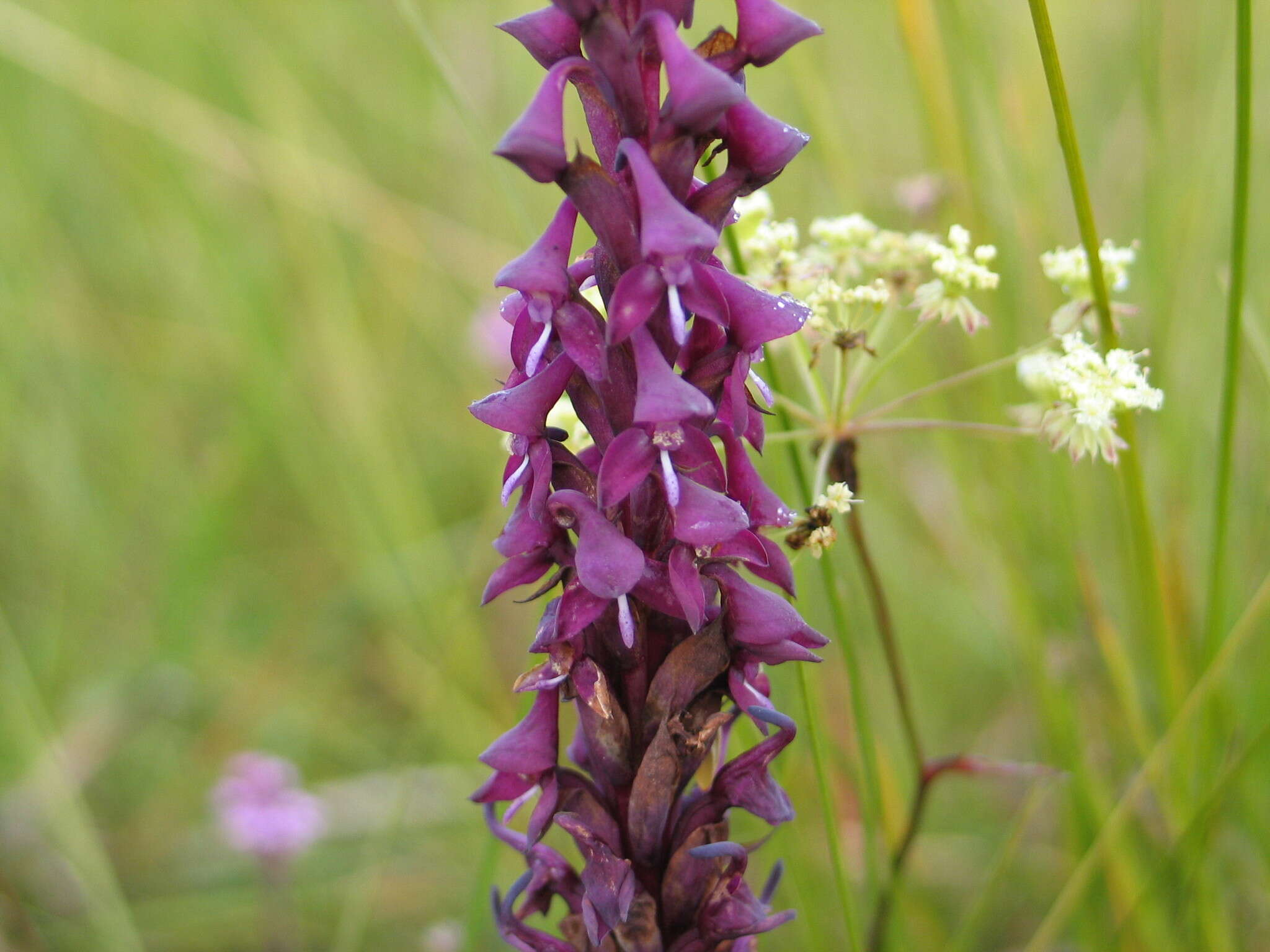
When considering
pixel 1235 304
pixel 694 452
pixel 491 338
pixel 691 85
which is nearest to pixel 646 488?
pixel 694 452

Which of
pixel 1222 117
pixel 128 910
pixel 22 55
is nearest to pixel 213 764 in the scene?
pixel 128 910

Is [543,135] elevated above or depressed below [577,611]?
above

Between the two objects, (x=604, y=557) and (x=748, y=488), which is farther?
(x=748, y=488)

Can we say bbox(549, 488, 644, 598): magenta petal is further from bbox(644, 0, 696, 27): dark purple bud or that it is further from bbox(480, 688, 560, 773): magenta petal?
bbox(644, 0, 696, 27): dark purple bud

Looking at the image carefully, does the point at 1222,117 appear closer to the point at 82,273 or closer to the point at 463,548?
the point at 463,548

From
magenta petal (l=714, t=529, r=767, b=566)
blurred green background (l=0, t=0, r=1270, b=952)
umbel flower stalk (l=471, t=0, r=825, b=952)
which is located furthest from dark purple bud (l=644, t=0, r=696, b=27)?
blurred green background (l=0, t=0, r=1270, b=952)

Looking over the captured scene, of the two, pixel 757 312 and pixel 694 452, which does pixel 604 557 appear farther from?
pixel 757 312

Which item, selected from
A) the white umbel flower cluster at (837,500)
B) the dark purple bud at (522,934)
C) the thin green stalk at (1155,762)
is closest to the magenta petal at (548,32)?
the white umbel flower cluster at (837,500)

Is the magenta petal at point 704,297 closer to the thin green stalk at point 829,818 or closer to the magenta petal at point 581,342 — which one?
the magenta petal at point 581,342

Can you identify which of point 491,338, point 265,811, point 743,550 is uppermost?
point 491,338
